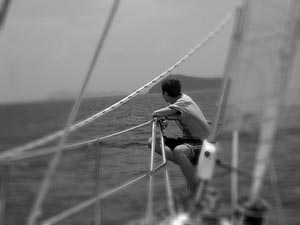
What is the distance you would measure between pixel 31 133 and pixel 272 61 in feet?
3.86

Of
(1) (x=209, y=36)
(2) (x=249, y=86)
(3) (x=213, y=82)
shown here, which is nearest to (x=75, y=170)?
(2) (x=249, y=86)

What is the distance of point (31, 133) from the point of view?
2.48 metres

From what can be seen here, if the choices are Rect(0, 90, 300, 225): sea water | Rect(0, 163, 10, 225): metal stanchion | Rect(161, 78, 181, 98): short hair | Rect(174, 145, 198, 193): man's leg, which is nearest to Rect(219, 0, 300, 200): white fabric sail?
Rect(0, 90, 300, 225): sea water

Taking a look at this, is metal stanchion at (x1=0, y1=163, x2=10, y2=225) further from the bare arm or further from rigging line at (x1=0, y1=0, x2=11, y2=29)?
the bare arm

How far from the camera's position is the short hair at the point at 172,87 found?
405cm

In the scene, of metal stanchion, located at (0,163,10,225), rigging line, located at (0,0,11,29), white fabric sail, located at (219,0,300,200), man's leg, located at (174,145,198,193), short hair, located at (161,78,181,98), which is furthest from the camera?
short hair, located at (161,78,181,98)

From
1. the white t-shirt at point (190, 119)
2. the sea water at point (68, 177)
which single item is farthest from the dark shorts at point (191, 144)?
the sea water at point (68, 177)

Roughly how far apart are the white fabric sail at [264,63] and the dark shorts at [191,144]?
1.88 meters

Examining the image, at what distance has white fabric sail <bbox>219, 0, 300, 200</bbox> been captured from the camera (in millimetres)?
1958

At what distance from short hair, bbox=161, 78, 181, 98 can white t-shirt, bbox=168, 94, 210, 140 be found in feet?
0.21

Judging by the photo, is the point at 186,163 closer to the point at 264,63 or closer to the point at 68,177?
the point at 68,177

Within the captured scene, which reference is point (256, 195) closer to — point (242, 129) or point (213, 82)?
point (242, 129)

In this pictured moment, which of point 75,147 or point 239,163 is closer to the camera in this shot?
point 239,163

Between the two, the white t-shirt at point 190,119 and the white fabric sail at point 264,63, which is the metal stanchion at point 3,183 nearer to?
the white fabric sail at point 264,63
